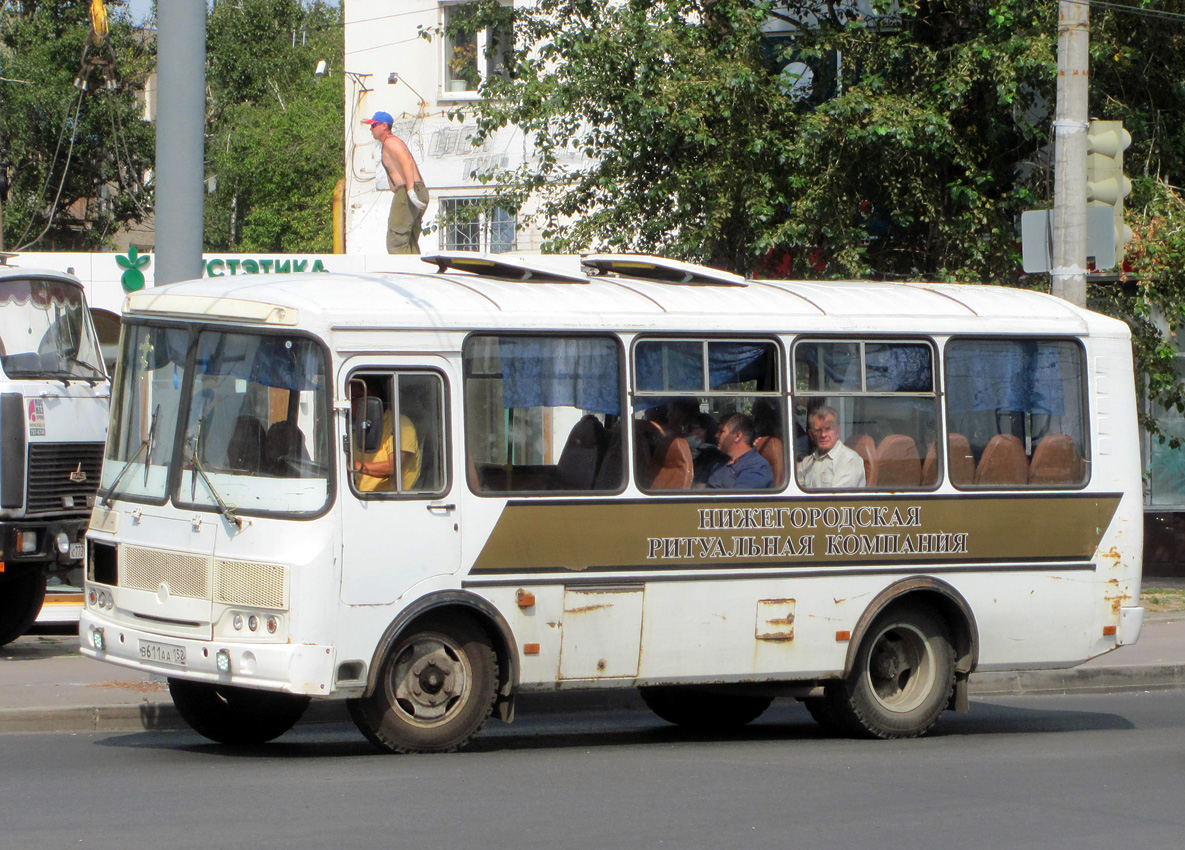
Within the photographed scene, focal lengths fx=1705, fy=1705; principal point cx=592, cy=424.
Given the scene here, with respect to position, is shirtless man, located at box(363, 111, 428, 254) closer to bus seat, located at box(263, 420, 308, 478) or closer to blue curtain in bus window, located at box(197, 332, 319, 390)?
blue curtain in bus window, located at box(197, 332, 319, 390)

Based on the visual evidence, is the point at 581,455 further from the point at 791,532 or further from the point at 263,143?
the point at 263,143

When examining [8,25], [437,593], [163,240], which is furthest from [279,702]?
[8,25]

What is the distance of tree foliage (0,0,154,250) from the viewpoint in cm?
3700

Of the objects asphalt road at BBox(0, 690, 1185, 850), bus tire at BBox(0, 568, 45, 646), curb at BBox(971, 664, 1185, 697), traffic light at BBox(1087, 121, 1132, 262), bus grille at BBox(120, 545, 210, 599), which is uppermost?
traffic light at BBox(1087, 121, 1132, 262)

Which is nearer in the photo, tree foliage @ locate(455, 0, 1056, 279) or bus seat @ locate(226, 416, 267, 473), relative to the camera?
bus seat @ locate(226, 416, 267, 473)

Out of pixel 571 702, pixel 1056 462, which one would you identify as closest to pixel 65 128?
pixel 571 702

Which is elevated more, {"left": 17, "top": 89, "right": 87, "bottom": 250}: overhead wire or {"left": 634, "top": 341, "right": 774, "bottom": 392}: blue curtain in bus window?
{"left": 17, "top": 89, "right": 87, "bottom": 250}: overhead wire

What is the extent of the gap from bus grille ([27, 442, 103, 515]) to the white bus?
3334 mm

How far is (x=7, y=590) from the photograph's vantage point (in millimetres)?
13359

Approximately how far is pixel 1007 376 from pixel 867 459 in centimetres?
116

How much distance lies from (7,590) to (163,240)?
3456mm

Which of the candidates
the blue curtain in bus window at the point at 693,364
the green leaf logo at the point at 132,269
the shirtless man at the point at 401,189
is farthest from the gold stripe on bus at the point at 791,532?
the shirtless man at the point at 401,189

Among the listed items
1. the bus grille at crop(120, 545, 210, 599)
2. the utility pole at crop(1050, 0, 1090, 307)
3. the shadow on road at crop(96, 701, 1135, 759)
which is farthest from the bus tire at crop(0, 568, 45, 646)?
the utility pole at crop(1050, 0, 1090, 307)

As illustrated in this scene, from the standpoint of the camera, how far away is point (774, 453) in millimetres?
9750
